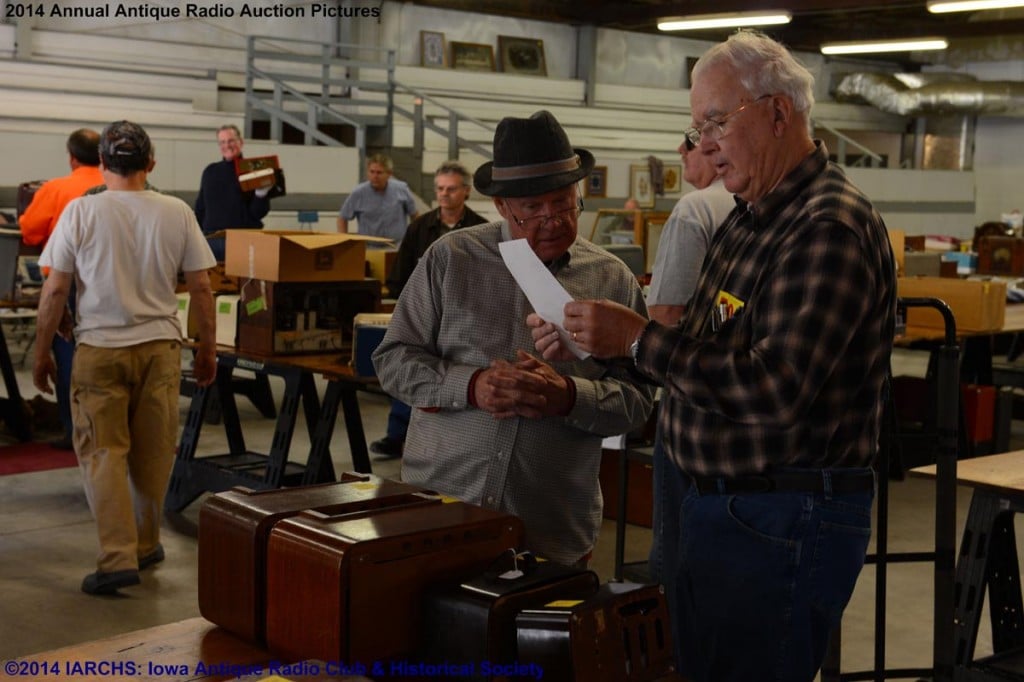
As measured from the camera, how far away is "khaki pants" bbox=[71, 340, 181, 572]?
4.14m

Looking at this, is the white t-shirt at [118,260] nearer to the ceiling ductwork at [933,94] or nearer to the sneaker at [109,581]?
the sneaker at [109,581]

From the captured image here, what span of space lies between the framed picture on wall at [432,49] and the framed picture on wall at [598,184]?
2.48 meters

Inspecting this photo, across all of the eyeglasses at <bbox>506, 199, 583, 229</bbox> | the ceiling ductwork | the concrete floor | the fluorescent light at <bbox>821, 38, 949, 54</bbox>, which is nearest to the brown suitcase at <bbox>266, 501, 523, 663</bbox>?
the eyeglasses at <bbox>506, 199, 583, 229</bbox>

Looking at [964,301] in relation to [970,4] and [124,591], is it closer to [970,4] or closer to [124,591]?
[124,591]

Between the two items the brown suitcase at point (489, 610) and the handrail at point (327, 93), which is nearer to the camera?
the brown suitcase at point (489, 610)

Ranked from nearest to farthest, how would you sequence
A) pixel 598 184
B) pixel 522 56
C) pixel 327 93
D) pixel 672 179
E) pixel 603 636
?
pixel 603 636 < pixel 327 93 < pixel 598 184 < pixel 672 179 < pixel 522 56

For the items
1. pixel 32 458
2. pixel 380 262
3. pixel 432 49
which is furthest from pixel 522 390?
pixel 432 49

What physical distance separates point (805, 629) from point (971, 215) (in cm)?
1869

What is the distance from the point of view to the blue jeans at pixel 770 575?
75.8 inches

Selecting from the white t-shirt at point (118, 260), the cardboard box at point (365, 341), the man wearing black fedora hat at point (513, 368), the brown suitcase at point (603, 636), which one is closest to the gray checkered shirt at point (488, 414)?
the man wearing black fedora hat at point (513, 368)

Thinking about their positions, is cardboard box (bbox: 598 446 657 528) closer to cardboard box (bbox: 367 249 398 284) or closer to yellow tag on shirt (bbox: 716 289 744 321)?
cardboard box (bbox: 367 249 398 284)

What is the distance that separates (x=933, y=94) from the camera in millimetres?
18859

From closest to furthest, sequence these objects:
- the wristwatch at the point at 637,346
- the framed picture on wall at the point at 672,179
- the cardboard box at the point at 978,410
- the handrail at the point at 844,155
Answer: the wristwatch at the point at 637,346, the cardboard box at the point at 978,410, the framed picture on wall at the point at 672,179, the handrail at the point at 844,155

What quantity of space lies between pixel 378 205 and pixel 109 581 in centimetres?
571
